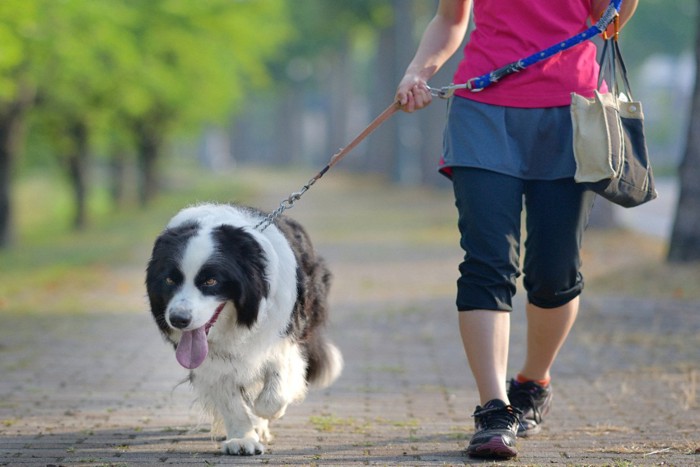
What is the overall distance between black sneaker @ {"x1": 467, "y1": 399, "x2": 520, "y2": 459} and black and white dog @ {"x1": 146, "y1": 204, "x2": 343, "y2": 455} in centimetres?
88

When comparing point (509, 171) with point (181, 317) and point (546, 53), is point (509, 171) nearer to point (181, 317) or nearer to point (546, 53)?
point (546, 53)

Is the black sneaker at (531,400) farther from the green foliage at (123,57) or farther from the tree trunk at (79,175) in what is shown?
the tree trunk at (79,175)

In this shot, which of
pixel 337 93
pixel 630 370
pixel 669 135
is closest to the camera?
pixel 630 370

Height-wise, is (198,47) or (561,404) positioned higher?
(561,404)

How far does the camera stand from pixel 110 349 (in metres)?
7.86

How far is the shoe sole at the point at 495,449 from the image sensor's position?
4.05 metres

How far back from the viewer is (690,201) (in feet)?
A: 36.8

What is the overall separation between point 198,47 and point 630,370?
20.1 m

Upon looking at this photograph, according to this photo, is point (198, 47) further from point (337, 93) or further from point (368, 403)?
point (337, 93)

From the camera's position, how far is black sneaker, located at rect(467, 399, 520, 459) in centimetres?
406

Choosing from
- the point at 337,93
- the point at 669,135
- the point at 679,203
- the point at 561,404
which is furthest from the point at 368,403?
the point at 669,135

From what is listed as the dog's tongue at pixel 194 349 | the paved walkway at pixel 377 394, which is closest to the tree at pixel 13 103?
the paved walkway at pixel 377 394

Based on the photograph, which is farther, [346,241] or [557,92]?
[346,241]

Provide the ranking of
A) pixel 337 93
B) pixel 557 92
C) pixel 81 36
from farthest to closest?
pixel 337 93 → pixel 81 36 → pixel 557 92
